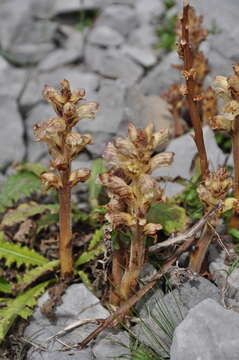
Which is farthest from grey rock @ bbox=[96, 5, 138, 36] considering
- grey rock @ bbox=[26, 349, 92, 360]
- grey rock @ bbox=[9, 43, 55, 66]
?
grey rock @ bbox=[26, 349, 92, 360]

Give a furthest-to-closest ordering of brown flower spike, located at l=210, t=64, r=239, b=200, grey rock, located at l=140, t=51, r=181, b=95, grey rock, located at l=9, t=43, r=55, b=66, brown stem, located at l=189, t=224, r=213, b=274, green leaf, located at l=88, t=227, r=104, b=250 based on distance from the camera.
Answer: grey rock, located at l=9, t=43, r=55, b=66 < grey rock, located at l=140, t=51, r=181, b=95 < green leaf, located at l=88, t=227, r=104, b=250 < brown stem, located at l=189, t=224, r=213, b=274 < brown flower spike, located at l=210, t=64, r=239, b=200

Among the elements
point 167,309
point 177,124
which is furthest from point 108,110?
point 167,309

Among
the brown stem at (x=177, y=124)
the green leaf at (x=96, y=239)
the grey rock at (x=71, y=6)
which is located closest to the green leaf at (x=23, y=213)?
the green leaf at (x=96, y=239)

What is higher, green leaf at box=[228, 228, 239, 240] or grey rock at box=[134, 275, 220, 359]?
green leaf at box=[228, 228, 239, 240]

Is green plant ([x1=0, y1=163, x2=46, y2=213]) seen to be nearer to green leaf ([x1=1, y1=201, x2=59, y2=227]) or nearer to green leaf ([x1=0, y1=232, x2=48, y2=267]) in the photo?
green leaf ([x1=1, y1=201, x2=59, y2=227])

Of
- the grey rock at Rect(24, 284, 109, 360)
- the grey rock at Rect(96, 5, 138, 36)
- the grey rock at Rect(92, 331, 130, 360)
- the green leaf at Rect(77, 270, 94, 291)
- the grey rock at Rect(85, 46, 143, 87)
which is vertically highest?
the grey rock at Rect(96, 5, 138, 36)
